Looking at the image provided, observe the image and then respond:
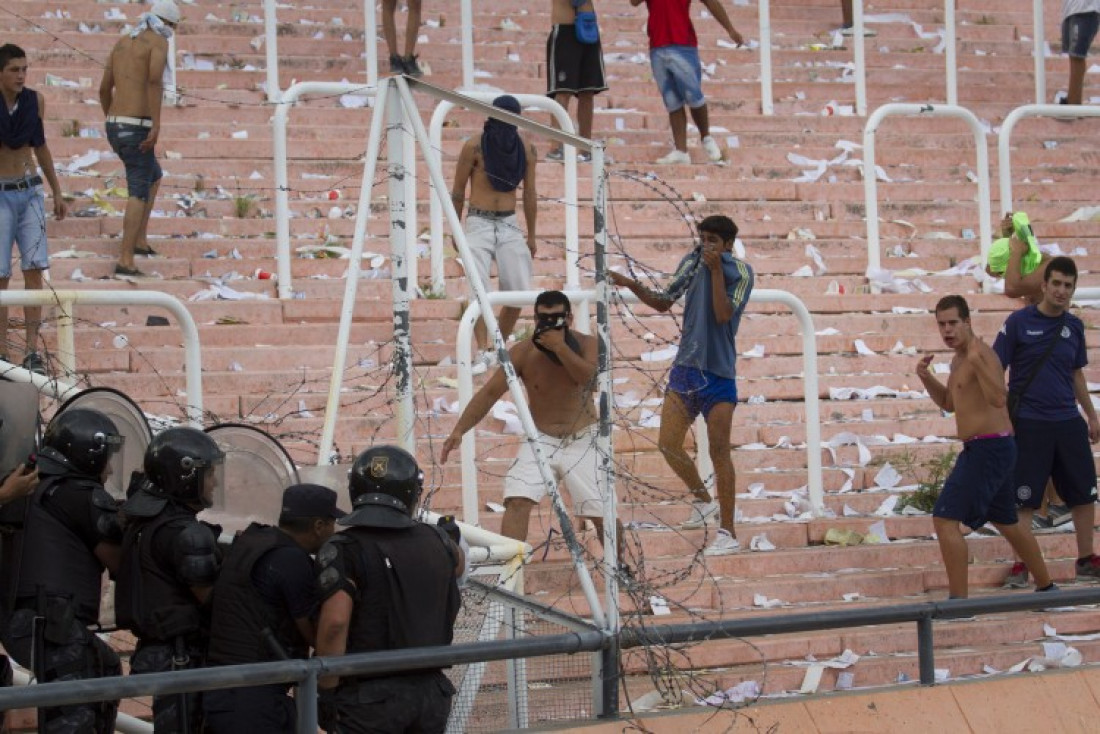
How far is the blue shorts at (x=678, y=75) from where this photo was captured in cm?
1369

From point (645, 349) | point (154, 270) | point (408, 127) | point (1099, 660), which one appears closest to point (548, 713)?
point (408, 127)

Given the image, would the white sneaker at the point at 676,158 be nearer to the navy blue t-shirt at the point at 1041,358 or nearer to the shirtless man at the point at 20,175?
the navy blue t-shirt at the point at 1041,358

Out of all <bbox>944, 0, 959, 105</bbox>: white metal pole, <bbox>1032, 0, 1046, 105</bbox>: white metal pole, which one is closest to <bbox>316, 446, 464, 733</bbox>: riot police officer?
<bbox>944, 0, 959, 105</bbox>: white metal pole

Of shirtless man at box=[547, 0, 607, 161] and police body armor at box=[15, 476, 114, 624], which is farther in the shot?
shirtless man at box=[547, 0, 607, 161]

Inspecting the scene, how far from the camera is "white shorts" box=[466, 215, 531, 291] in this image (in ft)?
36.7

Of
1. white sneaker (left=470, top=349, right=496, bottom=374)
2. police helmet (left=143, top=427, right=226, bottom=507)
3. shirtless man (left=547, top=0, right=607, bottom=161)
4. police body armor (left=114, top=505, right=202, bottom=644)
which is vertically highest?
shirtless man (left=547, top=0, right=607, bottom=161)

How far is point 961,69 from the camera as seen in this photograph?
54.3ft

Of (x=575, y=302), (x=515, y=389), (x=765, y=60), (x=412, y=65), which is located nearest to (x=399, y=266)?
(x=515, y=389)

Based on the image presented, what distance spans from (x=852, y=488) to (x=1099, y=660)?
2.05 meters

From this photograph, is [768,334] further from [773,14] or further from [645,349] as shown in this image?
[773,14]

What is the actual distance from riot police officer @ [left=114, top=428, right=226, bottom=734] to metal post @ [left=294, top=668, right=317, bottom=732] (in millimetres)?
465

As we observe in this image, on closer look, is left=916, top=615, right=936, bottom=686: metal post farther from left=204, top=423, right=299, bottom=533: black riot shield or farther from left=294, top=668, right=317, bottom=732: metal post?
left=294, top=668, right=317, bottom=732: metal post

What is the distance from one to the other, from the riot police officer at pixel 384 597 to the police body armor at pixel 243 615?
0.57ft

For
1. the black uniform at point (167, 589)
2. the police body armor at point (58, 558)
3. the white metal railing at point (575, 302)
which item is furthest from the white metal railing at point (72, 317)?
the black uniform at point (167, 589)
